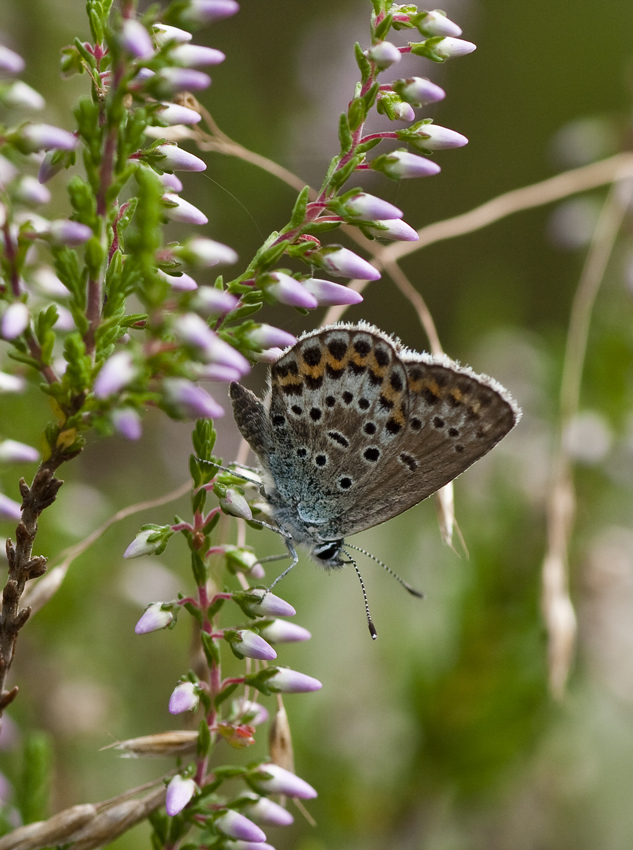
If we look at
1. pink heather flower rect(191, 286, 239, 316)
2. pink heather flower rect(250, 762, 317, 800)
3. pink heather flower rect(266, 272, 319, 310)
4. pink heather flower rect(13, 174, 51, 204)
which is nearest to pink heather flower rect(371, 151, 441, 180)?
pink heather flower rect(266, 272, 319, 310)

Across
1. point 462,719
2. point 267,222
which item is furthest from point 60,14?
point 462,719

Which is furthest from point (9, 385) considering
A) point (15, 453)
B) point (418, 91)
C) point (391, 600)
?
point (391, 600)

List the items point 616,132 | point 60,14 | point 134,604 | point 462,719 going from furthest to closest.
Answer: point 616,132, point 60,14, point 134,604, point 462,719

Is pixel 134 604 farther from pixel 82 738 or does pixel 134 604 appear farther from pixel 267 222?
pixel 267 222

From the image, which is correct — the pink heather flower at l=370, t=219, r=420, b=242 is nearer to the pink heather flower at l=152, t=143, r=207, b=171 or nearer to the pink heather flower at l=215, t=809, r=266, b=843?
the pink heather flower at l=152, t=143, r=207, b=171

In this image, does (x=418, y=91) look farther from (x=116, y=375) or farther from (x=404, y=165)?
(x=116, y=375)

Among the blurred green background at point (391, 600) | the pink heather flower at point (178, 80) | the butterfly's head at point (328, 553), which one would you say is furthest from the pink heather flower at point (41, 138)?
the blurred green background at point (391, 600)
